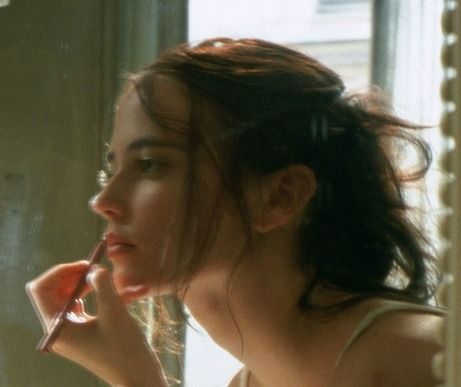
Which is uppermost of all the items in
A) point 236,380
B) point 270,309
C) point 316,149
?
point 316,149

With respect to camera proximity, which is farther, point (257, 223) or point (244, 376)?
point (244, 376)

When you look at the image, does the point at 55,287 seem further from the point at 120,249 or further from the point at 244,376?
the point at 244,376

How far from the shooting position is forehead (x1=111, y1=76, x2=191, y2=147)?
68cm

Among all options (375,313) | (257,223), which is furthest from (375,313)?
(257,223)

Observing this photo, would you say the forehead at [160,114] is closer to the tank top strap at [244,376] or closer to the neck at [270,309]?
the neck at [270,309]

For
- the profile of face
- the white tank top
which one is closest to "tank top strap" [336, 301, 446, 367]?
the white tank top

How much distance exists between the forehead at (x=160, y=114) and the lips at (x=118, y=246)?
71mm

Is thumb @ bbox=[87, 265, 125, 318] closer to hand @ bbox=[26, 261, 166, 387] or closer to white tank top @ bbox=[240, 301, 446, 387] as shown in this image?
hand @ bbox=[26, 261, 166, 387]

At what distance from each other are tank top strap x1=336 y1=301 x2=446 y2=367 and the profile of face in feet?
0.39

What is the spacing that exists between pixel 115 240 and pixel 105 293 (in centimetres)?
4

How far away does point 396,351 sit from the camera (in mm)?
635

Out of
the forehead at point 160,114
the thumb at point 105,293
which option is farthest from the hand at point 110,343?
the forehead at point 160,114

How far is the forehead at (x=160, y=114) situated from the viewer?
2.23 feet

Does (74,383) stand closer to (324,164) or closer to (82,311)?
(82,311)
